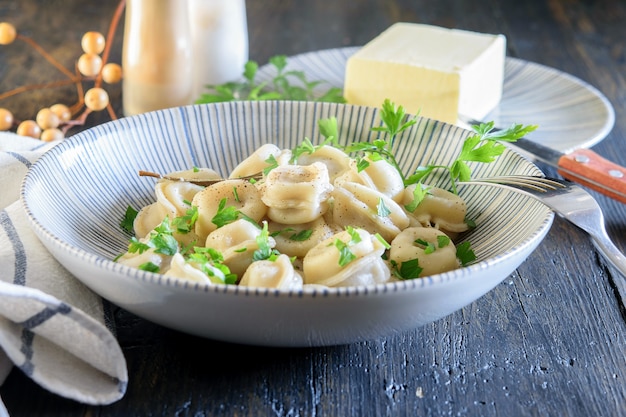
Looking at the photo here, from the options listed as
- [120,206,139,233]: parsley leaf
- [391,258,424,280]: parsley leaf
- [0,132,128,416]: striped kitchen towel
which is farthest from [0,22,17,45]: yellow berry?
[391,258,424,280]: parsley leaf

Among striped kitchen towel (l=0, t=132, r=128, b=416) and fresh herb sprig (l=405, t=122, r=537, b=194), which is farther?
fresh herb sprig (l=405, t=122, r=537, b=194)

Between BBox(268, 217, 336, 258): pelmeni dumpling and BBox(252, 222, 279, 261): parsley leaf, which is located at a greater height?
BBox(252, 222, 279, 261): parsley leaf

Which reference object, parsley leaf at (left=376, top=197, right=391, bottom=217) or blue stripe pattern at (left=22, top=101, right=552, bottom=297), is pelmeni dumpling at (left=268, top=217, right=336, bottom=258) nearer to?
parsley leaf at (left=376, top=197, right=391, bottom=217)

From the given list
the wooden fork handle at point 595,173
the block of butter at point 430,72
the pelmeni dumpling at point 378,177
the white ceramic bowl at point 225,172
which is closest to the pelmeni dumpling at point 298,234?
the pelmeni dumpling at point 378,177

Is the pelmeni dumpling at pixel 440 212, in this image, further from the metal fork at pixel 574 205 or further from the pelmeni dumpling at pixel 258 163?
the pelmeni dumpling at pixel 258 163

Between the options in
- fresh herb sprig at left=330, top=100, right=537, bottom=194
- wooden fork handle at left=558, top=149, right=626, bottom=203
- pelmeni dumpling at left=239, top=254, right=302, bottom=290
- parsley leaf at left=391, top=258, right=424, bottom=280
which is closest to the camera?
pelmeni dumpling at left=239, top=254, right=302, bottom=290

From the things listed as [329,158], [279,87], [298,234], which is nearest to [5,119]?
[279,87]

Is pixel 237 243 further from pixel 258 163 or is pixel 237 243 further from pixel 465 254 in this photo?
pixel 465 254

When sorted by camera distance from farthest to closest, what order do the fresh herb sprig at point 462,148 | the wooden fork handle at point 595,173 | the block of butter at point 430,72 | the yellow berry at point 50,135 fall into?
the block of butter at point 430,72 < the yellow berry at point 50,135 < the wooden fork handle at point 595,173 < the fresh herb sprig at point 462,148

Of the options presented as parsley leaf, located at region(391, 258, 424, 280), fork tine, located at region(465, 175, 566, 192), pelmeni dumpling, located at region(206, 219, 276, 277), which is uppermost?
pelmeni dumpling, located at region(206, 219, 276, 277)
